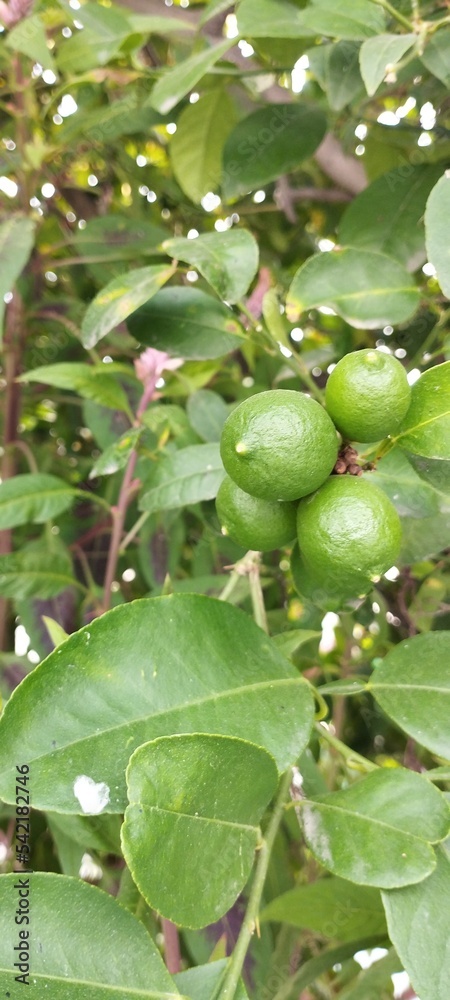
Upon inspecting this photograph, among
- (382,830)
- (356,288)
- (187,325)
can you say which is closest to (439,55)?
(356,288)

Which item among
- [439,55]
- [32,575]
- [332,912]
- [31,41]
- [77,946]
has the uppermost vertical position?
[31,41]

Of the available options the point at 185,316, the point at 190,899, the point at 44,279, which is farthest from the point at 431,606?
the point at 44,279

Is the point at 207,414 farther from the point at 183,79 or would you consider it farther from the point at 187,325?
the point at 183,79

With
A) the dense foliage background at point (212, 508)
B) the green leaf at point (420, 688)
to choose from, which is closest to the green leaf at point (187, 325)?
the dense foliage background at point (212, 508)

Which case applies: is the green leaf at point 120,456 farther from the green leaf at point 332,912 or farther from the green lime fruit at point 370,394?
the green leaf at point 332,912

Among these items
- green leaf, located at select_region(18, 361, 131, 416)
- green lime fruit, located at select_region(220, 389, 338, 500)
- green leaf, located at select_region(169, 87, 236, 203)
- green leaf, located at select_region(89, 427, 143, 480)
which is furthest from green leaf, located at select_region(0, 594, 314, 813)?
green leaf, located at select_region(169, 87, 236, 203)

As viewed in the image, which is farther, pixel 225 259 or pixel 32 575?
pixel 32 575

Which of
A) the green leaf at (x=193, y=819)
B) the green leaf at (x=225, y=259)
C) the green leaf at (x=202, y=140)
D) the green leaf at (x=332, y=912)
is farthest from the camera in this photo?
the green leaf at (x=202, y=140)
